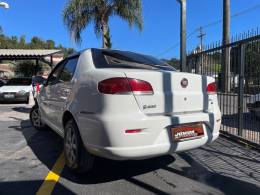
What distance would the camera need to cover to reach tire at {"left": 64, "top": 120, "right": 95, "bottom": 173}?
15.7 ft

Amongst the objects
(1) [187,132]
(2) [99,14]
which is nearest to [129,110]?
(1) [187,132]

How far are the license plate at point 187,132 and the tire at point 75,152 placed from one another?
1166 millimetres

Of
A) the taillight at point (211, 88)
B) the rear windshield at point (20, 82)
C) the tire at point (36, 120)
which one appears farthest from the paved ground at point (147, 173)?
the rear windshield at point (20, 82)

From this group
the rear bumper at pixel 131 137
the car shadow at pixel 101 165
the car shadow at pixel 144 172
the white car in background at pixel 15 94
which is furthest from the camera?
the white car in background at pixel 15 94

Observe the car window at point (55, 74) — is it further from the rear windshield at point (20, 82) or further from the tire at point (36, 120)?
the rear windshield at point (20, 82)

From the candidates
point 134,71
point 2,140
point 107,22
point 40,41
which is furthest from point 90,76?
point 40,41

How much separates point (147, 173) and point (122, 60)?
163cm

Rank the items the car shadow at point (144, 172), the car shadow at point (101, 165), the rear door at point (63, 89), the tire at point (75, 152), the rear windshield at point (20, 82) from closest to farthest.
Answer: the car shadow at point (144, 172) → the tire at point (75, 152) → the car shadow at point (101, 165) → the rear door at point (63, 89) → the rear windshield at point (20, 82)

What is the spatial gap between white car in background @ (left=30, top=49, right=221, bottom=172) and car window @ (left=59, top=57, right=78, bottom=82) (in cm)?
3

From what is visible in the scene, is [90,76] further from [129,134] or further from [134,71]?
[129,134]

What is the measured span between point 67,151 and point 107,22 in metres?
11.2

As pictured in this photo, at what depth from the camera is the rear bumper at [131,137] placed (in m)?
4.13

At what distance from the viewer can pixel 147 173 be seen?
5.07 m

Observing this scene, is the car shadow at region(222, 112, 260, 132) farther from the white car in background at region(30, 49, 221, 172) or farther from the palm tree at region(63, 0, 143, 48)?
the palm tree at region(63, 0, 143, 48)
